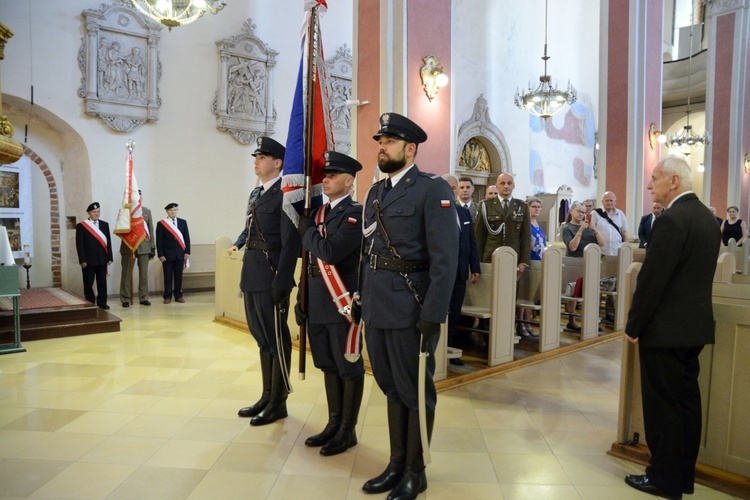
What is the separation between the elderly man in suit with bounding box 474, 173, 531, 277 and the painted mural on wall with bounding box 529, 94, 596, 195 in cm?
804

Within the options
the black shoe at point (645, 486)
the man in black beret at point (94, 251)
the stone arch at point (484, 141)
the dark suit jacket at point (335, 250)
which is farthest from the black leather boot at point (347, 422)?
the stone arch at point (484, 141)

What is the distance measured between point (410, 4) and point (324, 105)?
3.29 meters

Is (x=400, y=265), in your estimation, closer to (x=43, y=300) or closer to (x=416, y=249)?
(x=416, y=249)

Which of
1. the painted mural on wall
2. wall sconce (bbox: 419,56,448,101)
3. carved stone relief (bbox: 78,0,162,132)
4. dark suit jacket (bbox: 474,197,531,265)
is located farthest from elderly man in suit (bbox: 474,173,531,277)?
the painted mural on wall

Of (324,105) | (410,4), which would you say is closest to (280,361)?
(324,105)

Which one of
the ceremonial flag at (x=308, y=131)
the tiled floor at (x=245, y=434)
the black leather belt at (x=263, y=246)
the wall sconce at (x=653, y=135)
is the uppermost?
the wall sconce at (x=653, y=135)

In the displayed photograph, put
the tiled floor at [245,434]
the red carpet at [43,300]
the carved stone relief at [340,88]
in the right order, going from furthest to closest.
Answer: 1. the carved stone relief at [340,88]
2. the red carpet at [43,300]
3. the tiled floor at [245,434]

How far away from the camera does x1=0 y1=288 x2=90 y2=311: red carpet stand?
5.52 m

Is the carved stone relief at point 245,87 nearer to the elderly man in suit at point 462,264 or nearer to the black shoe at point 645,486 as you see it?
the elderly man in suit at point 462,264

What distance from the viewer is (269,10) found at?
8.62 metres

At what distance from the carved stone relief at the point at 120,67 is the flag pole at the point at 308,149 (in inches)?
225

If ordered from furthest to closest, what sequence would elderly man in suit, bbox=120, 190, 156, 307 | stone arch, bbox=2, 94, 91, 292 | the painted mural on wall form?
the painted mural on wall < stone arch, bbox=2, 94, 91, 292 < elderly man in suit, bbox=120, 190, 156, 307

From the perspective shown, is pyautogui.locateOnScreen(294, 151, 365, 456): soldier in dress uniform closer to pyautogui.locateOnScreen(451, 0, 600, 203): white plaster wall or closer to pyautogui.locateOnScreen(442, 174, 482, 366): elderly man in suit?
pyautogui.locateOnScreen(442, 174, 482, 366): elderly man in suit

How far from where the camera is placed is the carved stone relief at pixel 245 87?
8.20 m
